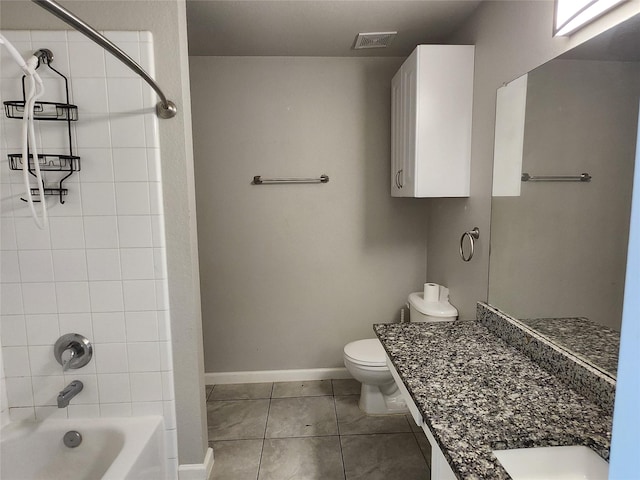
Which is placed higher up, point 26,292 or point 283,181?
point 283,181

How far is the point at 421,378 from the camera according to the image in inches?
45.7

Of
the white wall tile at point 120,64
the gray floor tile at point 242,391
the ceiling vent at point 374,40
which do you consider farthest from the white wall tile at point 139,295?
the ceiling vent at point 374,40

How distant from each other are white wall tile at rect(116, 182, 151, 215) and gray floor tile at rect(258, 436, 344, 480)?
144 centimetres

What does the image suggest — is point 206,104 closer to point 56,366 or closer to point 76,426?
point 56,366

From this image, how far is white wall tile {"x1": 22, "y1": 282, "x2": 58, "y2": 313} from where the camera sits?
157 cm

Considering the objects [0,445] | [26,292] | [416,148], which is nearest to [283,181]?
[416,148]

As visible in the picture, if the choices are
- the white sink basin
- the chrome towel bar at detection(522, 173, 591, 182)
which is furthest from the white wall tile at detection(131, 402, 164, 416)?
the chrome towel bar at detection(522, 173, 591, 182)

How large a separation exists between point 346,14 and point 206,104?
→ 112 centimetres

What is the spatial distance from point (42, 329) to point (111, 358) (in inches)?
13.2

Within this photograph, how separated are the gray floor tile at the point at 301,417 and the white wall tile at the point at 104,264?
4.20 ft

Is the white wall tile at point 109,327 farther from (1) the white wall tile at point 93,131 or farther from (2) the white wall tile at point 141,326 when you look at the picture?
(1) the white wall tile at point 93,131

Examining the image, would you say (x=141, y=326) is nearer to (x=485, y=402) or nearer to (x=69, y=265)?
(x=69, y=265)

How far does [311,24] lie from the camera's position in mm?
1954

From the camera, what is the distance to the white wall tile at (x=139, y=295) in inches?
62.8
